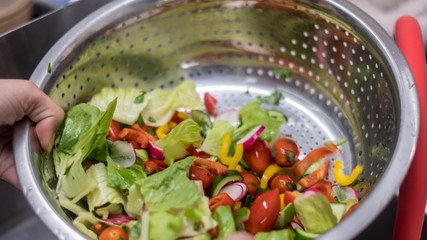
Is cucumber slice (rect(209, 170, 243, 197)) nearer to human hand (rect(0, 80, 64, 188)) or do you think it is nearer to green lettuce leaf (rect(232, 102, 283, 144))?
green lettuce leaf (rect(232, 102, 283, 144))

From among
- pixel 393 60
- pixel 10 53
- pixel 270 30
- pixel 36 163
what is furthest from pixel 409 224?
pixel 10 53

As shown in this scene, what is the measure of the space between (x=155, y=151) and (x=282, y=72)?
1.24ft

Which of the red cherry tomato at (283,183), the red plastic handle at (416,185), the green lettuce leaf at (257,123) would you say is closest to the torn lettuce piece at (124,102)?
the green lettuce leaf at (257,123)

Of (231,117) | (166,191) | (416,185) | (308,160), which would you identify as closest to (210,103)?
(231,117)

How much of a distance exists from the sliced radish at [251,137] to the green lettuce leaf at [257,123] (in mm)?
21

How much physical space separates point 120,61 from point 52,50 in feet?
0.59

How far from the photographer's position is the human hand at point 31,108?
0.78 metres

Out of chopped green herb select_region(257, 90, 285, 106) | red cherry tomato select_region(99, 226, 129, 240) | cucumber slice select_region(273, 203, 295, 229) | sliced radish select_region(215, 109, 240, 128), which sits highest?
chopped green herb select_region(257, 90, 285, 106)

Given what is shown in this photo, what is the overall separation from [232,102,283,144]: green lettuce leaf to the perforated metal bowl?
7cm

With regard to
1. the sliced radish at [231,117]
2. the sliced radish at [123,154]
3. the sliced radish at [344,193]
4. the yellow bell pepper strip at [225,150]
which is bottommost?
the sliced radish at [123,154]

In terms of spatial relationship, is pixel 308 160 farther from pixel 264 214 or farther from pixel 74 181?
pixel 74 181

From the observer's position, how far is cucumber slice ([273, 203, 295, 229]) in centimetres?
80

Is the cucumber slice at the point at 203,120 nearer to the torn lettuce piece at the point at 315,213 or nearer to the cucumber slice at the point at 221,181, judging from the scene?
the cucumber slice at the point at 221,181

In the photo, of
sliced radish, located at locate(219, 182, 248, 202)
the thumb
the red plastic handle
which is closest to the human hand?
the thumb
